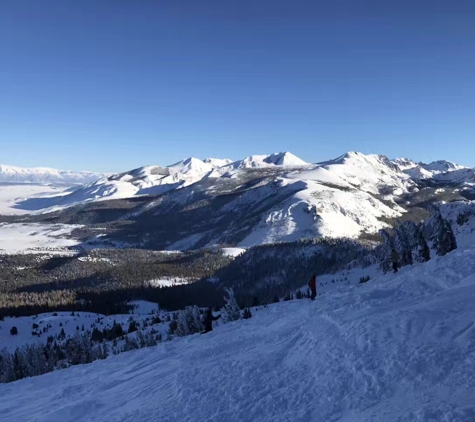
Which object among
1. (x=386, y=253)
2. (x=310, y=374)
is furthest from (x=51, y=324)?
(x=310, y=374)

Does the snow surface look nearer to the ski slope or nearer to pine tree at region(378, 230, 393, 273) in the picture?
pine tree at region(378, 230, 393, 273)

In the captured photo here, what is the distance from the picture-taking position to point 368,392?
14.8 m

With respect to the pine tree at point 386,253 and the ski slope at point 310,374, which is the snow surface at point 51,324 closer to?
the pine tree at point 386,253

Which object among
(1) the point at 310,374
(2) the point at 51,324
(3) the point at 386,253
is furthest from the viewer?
(2) the point at 51,324

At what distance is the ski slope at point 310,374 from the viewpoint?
14.2 meters

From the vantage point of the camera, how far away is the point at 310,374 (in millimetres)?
17641

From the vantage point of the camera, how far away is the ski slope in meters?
14.2

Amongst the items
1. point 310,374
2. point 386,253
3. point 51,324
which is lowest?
point 51,324

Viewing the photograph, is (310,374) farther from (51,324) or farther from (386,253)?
(51,324)

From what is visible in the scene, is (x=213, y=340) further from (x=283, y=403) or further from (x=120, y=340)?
(x=120, y=340)

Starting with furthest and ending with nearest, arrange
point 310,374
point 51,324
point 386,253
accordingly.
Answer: point 51,324
point 386,253
point 310,374

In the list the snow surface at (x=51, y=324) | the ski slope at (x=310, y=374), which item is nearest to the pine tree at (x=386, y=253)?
the ski slope at (x=310, y=374)

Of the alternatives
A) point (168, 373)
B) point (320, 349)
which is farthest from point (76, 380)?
point (320, 349)

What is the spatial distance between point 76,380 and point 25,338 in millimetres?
137052
